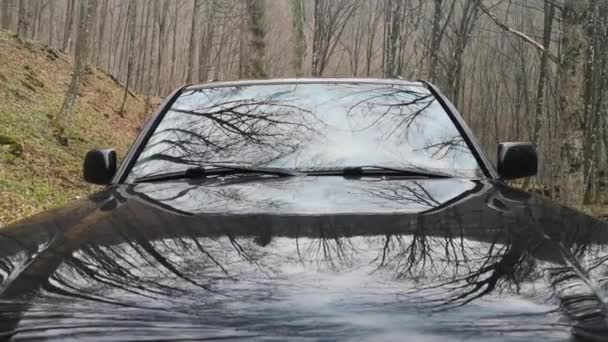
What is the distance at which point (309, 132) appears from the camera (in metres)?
2.54

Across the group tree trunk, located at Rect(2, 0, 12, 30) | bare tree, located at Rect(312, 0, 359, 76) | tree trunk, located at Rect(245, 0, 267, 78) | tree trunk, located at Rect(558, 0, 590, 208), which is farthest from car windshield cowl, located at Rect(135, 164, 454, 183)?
tree trunk, located at Rect(2, 0, 12, 30)

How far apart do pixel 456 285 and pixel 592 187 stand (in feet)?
63.0

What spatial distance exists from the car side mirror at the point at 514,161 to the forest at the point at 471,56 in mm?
1192

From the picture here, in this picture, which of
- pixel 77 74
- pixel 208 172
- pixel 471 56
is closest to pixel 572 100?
pixel 208 172

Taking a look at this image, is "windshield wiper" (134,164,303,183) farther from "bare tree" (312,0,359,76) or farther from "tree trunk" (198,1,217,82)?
"tree trunk" (198,1,217,82)

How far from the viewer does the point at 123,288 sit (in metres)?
1.27

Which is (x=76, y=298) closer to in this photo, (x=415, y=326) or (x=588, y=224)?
(x=415, y=326)

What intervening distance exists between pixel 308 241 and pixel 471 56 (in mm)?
36412

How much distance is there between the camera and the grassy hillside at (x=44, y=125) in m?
11.1

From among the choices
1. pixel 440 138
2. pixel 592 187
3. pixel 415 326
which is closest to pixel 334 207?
pixel 415 326

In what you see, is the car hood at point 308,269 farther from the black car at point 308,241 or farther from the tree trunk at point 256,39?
the tree trunk at point 256,39

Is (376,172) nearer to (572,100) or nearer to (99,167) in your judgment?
(99,167)

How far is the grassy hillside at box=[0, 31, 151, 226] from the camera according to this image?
436 inches

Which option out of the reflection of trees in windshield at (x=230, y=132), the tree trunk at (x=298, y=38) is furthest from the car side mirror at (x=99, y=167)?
the tree trunk at (x=298, y=38)
